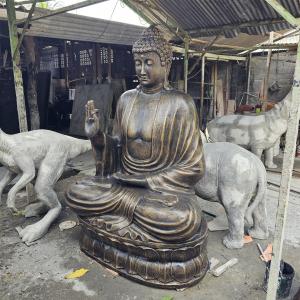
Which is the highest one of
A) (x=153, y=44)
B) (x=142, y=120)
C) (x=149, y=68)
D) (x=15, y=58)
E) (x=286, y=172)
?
(x=153, y=44)

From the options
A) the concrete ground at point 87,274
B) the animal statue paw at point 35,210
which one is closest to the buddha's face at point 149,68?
the concrete ground at point 87,274

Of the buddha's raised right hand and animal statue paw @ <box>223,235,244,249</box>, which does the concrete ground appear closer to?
animal statue paw @ <box>223,235,244,249</box>

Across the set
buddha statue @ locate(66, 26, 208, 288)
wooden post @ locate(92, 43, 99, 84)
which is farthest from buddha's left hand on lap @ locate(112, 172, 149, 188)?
wooden post @ locate(92, 43, 99, 84)

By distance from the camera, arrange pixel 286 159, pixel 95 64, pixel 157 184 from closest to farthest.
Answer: pixel 286 159, pixel 157 184, pixel 95 64

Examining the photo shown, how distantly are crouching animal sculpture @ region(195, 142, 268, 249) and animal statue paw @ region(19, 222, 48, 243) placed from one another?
1888mm

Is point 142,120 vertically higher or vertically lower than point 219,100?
higher

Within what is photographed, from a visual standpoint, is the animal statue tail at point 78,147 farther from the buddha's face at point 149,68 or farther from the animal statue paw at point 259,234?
the animal statue paw at point 259,234

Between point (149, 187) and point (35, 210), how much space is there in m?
1.91

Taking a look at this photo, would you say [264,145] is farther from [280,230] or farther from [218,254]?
[280,230]

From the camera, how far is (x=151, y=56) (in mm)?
3252

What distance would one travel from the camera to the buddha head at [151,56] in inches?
127

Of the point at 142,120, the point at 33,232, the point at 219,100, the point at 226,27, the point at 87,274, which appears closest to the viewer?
the point at 87,274

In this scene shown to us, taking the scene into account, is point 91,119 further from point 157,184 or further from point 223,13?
point 223,13

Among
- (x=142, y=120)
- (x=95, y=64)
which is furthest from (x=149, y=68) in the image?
(x=95, y=64)
